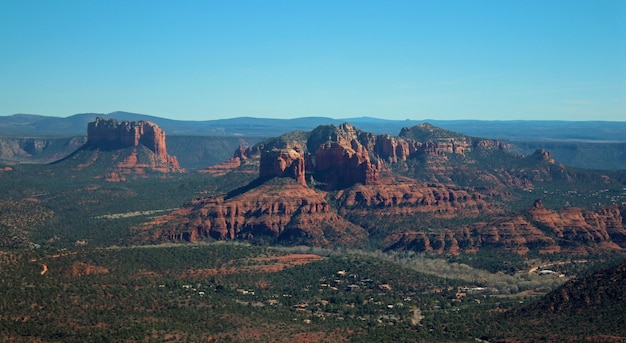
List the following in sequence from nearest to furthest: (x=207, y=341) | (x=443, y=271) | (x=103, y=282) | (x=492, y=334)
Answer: (x=207, y=341) < (x=492, y=334) < (x=103, y=282) < (x=443, y=271)

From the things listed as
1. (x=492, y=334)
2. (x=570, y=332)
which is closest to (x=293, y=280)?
(x=492, y=334)

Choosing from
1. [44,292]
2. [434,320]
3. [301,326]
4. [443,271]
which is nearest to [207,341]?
[301,326]

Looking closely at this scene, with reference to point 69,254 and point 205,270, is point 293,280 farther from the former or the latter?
point 69,254

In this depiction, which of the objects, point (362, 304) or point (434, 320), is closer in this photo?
point (434, 320)

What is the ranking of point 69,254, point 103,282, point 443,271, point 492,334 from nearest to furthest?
point 492,334
point 103,282
point 69,254
point 443,271

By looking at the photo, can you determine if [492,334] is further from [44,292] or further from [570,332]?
[44,292]

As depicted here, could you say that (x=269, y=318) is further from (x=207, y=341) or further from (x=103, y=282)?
(x=103, y=282)

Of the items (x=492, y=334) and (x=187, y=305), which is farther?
(x=187, y=305)

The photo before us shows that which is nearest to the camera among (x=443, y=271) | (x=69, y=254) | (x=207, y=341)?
(x=207, y=341)

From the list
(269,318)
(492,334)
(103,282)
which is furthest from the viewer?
(103,282)
